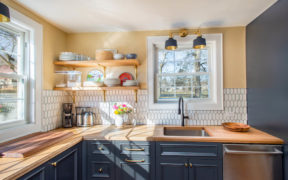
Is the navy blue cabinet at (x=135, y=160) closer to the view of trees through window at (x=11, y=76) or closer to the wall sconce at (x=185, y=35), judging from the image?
the view of trees through window at (x=11, y=76)

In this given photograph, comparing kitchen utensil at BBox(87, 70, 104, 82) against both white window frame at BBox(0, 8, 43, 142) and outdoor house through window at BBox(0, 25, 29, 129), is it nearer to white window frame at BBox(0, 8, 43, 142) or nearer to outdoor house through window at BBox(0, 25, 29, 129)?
white window frame at BBox(0, 8, 43, 142)

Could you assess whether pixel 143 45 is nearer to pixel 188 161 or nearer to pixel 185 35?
pixel 185 35

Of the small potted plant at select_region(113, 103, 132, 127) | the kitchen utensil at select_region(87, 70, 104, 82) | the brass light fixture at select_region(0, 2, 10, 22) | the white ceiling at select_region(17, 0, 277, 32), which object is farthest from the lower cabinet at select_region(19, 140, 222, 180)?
the white ceiling at select_region(17, 0, 277, 32)

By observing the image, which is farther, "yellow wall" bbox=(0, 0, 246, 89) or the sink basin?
the sink basin

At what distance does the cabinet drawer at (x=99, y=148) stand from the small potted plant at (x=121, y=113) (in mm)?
544

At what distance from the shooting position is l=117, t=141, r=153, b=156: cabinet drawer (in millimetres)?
2125

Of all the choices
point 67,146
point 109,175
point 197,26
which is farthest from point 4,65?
point 197,26

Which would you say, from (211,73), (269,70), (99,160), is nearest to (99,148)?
(99,160)

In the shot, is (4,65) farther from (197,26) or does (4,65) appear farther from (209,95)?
(209,95)

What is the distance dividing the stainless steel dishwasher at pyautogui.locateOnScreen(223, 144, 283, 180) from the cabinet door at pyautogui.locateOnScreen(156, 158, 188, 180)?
18.3 inches

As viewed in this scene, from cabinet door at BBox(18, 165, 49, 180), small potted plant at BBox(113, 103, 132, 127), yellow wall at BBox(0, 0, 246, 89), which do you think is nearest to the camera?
cabinet door at BBox(18, 165, 49, 180)

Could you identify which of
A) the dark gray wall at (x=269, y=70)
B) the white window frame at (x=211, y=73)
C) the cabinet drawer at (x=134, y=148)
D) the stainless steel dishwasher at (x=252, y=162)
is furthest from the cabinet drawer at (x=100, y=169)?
the dark gray wall at (x=269, y=70)

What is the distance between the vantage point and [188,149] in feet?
6.84

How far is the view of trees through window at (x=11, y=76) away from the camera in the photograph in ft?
6.21
